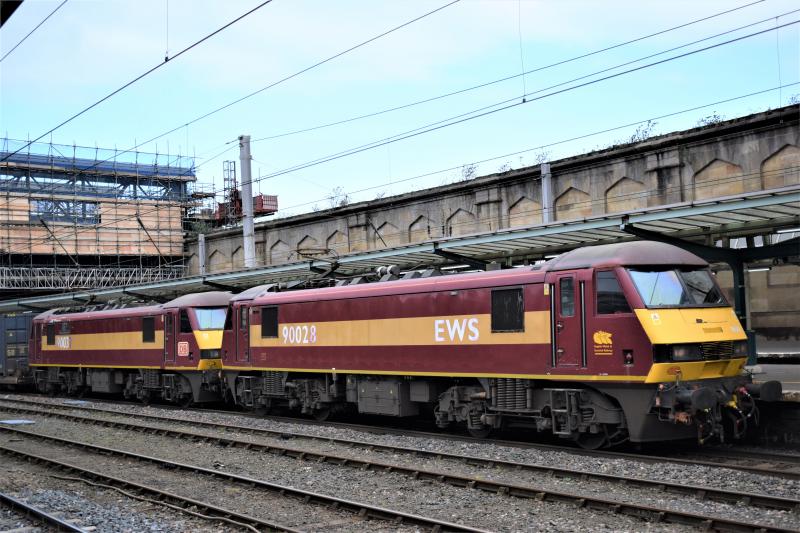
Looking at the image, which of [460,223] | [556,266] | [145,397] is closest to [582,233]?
[556,266]

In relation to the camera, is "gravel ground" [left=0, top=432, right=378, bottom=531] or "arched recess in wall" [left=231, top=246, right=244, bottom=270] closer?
"gravel ground" [left=0, top=432, right=378, bottom=531]

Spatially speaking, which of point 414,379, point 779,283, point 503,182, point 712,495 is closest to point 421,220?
point 503,182

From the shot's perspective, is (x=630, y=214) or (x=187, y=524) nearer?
(x=187, y=524)

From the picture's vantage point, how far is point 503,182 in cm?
3095

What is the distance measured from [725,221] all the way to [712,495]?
6748 millimetres

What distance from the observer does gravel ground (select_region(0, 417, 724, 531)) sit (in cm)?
999

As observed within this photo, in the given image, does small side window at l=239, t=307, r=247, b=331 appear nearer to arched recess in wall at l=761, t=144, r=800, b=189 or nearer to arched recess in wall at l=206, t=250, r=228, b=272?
arched recess in wall at l=761, t=144, r=800, b=189

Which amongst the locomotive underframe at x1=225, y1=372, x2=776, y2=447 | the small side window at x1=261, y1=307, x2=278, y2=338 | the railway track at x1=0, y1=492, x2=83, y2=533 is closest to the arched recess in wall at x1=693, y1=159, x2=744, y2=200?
the locomotive underframe at x1=225, y1=372, x2=776, y2=447

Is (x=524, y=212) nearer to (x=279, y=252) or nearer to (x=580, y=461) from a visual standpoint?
(x=279, y=252)

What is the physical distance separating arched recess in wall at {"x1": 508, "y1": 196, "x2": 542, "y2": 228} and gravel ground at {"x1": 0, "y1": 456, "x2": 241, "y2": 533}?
771 inches

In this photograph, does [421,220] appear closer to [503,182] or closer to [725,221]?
[503,182]

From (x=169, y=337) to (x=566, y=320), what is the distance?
50.3 ft

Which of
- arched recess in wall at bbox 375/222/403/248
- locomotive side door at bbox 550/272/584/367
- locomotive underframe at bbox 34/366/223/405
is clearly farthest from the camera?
arched recess in wall at bbox 375/222/403/248

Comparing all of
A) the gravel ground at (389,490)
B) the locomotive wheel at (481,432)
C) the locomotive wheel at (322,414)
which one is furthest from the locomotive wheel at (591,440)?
the locomotive wheel at (322,414)
